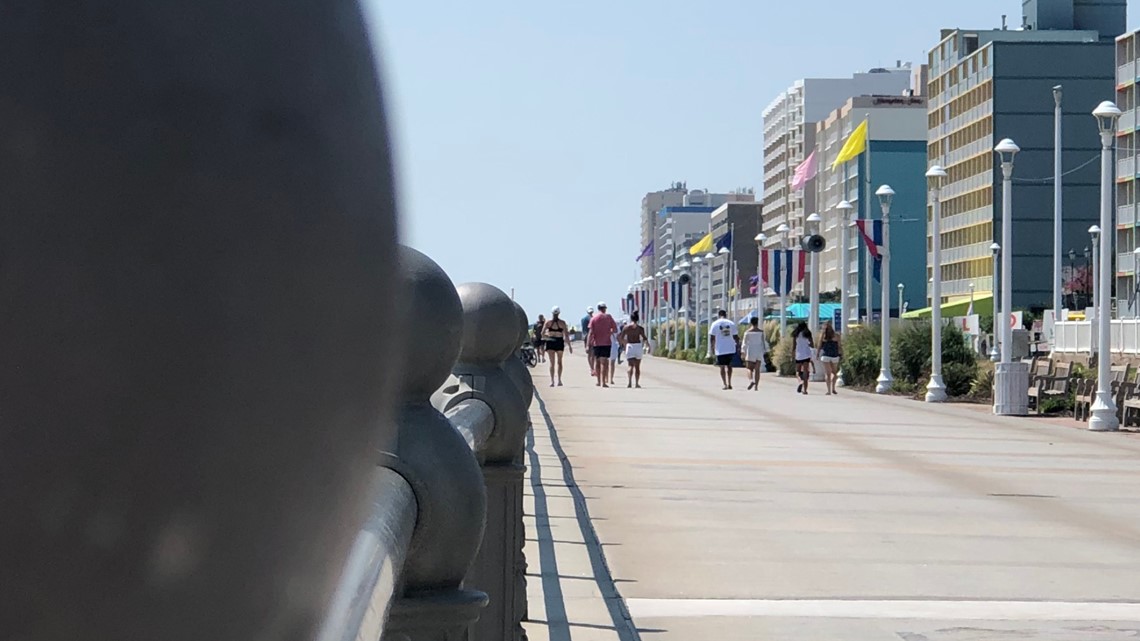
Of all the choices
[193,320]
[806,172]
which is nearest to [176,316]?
[193,320]

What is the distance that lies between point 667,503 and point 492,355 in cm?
833

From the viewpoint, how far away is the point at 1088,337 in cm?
3819

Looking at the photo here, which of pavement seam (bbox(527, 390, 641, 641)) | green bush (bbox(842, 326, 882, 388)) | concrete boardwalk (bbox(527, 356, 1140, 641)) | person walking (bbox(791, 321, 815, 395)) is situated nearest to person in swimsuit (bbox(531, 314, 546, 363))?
person walking (bbox(791, 321, 815, 395))

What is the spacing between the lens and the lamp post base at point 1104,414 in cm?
2181

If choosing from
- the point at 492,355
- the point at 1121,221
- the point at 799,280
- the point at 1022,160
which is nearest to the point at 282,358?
Answer: the point at 492,355

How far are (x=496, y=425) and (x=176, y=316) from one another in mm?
3529

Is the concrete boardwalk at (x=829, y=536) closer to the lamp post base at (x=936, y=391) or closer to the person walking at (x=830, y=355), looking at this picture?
the lamp post base at (x=936, y=391)

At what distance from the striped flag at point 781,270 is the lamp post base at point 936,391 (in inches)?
849

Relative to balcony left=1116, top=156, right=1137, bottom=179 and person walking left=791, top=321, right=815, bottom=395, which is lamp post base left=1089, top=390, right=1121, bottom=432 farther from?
balcony left=1116, top=156, right=1137, bottom=179

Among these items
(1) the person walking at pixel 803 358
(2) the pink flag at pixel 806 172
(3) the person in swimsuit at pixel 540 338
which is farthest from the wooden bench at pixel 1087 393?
(2) the pink flag at pixel 806 172

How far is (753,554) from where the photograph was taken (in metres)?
9.55

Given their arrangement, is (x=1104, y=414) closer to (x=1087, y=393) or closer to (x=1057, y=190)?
(x=1087, y=393)

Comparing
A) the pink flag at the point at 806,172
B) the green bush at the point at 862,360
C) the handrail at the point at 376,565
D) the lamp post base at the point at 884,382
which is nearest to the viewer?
the handrail at the point at 376,565

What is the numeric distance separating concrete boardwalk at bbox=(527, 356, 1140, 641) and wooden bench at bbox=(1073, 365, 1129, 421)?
12.5ft
